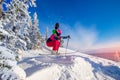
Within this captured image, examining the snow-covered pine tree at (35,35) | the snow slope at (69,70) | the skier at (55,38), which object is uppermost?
the snow-covered pine tree at (35,35)

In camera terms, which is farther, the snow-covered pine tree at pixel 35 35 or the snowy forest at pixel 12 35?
the snow-covered pine tree at pixel 35 35

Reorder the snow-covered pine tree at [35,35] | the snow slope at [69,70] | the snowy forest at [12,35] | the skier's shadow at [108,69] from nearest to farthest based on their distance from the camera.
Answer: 1. the snowy forest at [12,35]
2. the snow slope at [69,70]
3. the skier's shadow at [108,69]
4. the snow-covered pine tree at [35,35]

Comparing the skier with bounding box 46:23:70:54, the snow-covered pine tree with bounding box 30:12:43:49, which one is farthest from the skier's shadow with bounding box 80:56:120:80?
the snow-covered pine tree with bounding box 30:12:43:49

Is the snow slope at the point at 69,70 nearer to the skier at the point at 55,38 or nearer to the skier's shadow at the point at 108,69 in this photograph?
the skier's shadow at the point at 108,69

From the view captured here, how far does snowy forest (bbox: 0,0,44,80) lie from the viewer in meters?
6.18

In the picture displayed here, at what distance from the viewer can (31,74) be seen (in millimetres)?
9836

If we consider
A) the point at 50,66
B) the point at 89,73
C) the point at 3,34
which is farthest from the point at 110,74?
the point at 3,34

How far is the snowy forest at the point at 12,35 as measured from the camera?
6175mm

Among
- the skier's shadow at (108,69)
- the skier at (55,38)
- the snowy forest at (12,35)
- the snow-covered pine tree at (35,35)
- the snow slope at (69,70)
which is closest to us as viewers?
the snowy forest at (12,35)

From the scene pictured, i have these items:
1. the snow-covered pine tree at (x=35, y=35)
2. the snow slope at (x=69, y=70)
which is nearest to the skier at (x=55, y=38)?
the snow slope at (x=69, y=70)

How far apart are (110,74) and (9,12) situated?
7307 mm

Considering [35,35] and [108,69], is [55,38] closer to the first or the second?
[108,69]

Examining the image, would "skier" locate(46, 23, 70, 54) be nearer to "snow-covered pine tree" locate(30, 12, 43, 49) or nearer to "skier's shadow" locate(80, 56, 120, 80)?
"skier's shadow" locate(80, 56, 120, 80)

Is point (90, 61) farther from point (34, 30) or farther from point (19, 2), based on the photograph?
point (34, 30)
